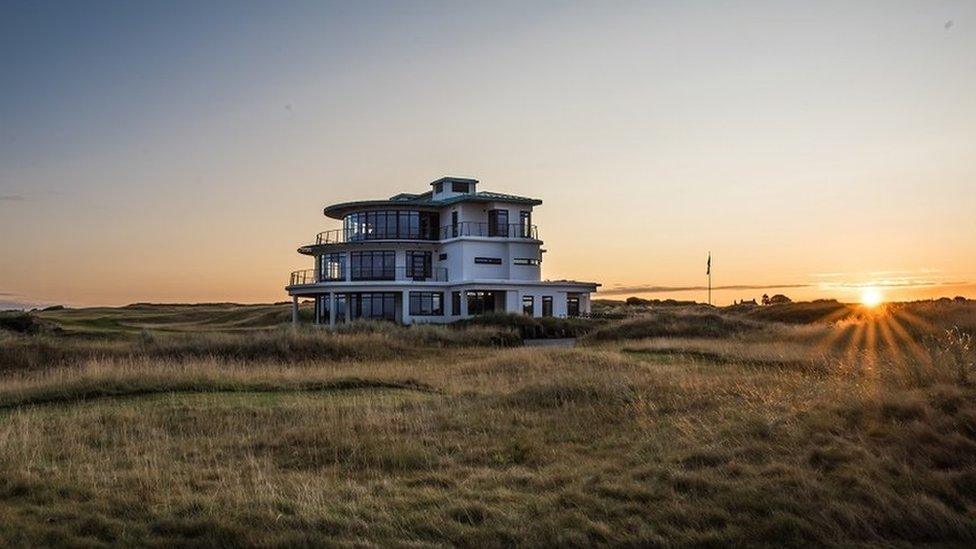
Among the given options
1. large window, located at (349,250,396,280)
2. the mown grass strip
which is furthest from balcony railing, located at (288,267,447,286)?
the mown grass strip

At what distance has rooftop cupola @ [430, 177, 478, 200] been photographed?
63844mm

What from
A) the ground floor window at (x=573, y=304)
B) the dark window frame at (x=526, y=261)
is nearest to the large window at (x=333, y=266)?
the dark window frame at (x=526, y=261)

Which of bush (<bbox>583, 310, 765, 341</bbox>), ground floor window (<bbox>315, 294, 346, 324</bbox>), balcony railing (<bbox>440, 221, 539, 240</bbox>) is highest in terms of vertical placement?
balcony railing (<bbox>440, 221, 539, 240</bbox>)

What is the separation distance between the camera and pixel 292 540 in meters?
8.55

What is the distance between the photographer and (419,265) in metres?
62.4

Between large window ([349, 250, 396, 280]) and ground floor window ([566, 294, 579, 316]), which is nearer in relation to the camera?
large window ([349, 250, 396, 280])

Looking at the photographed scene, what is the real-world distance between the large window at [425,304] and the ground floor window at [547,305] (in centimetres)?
742

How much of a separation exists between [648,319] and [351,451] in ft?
119

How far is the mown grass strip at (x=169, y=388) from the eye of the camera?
63.7 ft

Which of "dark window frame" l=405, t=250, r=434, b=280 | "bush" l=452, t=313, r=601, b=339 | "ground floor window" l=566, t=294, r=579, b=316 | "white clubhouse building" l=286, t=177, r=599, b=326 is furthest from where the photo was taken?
"ground floor window" l=566, t=294, r=579, b=316

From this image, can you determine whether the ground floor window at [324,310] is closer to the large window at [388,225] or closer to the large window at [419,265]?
the large window at [388,225]

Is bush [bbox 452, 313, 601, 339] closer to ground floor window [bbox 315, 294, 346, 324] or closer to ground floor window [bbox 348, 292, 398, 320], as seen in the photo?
ground floor window [bbox 348, 292, 398, 320]

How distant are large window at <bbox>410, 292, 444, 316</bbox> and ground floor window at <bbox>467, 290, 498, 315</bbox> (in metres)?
2.34

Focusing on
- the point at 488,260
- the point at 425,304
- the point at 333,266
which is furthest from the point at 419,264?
the point at 333,266
